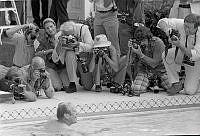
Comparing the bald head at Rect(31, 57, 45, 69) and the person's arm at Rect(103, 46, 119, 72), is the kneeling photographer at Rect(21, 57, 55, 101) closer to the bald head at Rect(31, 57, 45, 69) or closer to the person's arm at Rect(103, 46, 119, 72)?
the bald head at Rect(31, 57, 45, 69)

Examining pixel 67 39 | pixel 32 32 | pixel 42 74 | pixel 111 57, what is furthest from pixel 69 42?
pixel 42 74

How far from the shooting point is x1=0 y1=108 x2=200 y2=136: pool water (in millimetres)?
4043

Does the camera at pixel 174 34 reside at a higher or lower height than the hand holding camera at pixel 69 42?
higher

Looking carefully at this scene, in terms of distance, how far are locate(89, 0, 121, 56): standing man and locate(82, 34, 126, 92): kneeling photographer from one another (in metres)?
0.25

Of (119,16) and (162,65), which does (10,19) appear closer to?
(119,16)

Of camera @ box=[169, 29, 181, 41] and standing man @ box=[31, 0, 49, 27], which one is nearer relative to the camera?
camera @ box=[169, 29, 181, 41]

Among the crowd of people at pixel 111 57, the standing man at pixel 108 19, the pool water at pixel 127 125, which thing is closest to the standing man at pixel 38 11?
the crowd of people at pixel 111 57

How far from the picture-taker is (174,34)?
578cm

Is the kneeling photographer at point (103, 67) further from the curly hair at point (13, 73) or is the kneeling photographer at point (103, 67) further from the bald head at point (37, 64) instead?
the curly hair at point (13, 73)

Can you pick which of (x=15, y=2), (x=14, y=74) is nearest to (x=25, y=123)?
(x=14, y=74)

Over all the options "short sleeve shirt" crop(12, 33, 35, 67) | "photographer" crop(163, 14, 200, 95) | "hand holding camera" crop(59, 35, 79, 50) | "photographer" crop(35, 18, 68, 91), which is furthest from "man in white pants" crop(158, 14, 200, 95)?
"short sleeve shirt" crop(12, 33, 35, 67)

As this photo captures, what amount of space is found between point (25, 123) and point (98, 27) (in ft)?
7.48

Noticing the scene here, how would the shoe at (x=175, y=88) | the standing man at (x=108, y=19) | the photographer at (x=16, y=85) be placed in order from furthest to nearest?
the standing man at (x=108, y=19)
the shoe at (x=175, y=88)
the photographer at (x=16, y=85)

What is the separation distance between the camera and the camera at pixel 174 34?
573 centimetres
